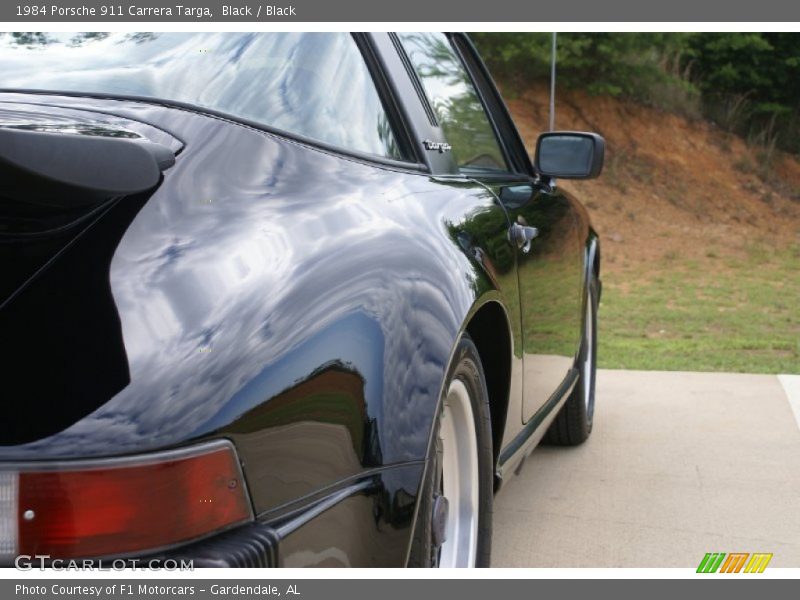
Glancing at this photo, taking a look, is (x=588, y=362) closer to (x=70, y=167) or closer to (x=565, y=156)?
(x=565, y=156)

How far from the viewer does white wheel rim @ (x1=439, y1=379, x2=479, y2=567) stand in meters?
2.48

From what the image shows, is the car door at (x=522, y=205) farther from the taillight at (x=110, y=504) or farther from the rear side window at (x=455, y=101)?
the taillight at (x=110, y=504)

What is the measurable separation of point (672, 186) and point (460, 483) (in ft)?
55.8

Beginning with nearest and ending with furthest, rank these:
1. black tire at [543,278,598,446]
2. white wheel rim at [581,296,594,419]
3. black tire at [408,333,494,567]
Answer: black tire at [408,333,494,567] → black tire at [543,278,598,446] → white wheel rim at [581,296,594,419]

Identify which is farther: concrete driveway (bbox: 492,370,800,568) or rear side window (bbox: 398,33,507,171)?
concrete driveway (bbox: 492,370,800,568)

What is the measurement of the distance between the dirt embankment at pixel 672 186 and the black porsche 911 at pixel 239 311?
13.6 metres

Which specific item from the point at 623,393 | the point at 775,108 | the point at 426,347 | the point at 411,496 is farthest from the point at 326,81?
the point at 775,108

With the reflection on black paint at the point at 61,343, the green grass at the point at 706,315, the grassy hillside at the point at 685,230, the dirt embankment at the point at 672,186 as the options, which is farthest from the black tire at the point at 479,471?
the dirt embankment at the point at 672,186

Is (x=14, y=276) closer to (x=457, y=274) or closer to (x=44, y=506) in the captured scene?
(x=44, y=506)

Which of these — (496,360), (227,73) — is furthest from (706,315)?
(227,73)

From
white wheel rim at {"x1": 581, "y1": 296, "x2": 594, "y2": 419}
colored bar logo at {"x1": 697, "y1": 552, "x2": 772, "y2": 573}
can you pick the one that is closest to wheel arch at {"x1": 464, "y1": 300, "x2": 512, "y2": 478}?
colored bar logo at {"x1": 697, "y1": 552, "x2": 772, "y2": 573}

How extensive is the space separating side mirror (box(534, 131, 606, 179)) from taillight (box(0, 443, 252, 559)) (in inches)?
116

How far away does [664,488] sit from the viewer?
14.4 feet

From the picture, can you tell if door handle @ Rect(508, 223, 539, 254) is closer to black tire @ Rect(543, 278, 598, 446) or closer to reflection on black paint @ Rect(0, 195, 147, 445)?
black tire @ Rect(543, 278, 598, 446)
